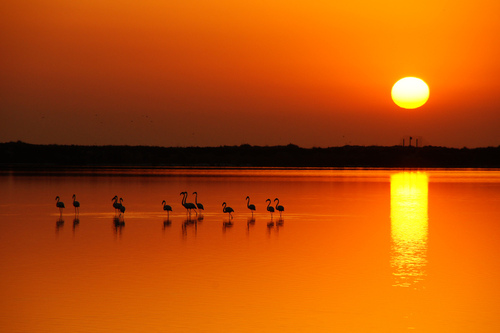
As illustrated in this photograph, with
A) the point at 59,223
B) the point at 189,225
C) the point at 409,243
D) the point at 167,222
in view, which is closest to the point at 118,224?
the point at 167,222

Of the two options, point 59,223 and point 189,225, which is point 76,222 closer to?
point 59,223

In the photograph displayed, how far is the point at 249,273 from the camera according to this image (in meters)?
15.4

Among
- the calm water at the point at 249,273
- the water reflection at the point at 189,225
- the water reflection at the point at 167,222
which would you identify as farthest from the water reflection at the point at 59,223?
the water reflection at the point at 189,225

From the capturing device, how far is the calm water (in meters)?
11.5

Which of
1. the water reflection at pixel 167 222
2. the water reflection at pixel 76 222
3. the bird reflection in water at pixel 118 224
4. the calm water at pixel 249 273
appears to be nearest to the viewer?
the calm water at pixel 249 273

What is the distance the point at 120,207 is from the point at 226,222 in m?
4.65

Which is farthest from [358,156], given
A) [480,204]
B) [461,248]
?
[461,248]

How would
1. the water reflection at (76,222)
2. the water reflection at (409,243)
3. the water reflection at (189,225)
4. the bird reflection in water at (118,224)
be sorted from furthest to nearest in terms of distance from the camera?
the water reflection at (76,222) < the water reflection at (189,225) < the bird reflection in water at (118,224) < the water reflection at (409,243)

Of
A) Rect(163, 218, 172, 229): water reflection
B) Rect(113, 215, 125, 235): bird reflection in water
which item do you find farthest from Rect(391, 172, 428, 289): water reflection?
Rect(113, 215, 125, 235): bird reflection in water

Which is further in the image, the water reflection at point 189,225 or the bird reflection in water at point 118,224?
the water reflection at point 189,225

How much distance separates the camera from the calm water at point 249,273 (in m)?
11.5

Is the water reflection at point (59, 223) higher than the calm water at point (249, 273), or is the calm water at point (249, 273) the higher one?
the water reflection at point (59, 223)

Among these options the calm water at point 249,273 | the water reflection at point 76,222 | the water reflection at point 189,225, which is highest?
the water reflection at point 76,222

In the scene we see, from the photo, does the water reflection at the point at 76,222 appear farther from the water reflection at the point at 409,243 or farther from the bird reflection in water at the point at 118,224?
the water reflection at the point at 409,243
